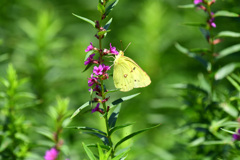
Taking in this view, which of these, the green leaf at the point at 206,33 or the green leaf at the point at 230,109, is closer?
the green leaf at the point at 230,109

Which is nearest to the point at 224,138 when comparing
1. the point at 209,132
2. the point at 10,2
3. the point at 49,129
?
the point at 209,132

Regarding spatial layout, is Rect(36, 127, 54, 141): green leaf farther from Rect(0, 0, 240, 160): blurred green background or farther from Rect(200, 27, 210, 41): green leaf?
Rect(200, 27, 210, 41): green leaf

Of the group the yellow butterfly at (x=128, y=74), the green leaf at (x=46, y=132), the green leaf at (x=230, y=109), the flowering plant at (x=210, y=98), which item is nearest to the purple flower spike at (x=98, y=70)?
the yellow butterfly at (x=128, y=74)

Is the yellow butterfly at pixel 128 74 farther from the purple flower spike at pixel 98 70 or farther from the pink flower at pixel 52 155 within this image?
the pink flower at pixel 52 155

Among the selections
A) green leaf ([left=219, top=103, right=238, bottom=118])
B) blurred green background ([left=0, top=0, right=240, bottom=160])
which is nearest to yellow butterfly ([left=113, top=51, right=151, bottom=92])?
blurred green background ([left=0, top=0, right=240, bottom=160])

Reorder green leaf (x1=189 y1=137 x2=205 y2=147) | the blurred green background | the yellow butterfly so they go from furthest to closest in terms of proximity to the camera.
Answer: the blurred green background < green leaf (x1=189 y1=137 x2=205 y2=147) < the yellow butterfly

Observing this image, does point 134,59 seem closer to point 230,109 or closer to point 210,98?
point 210,98
